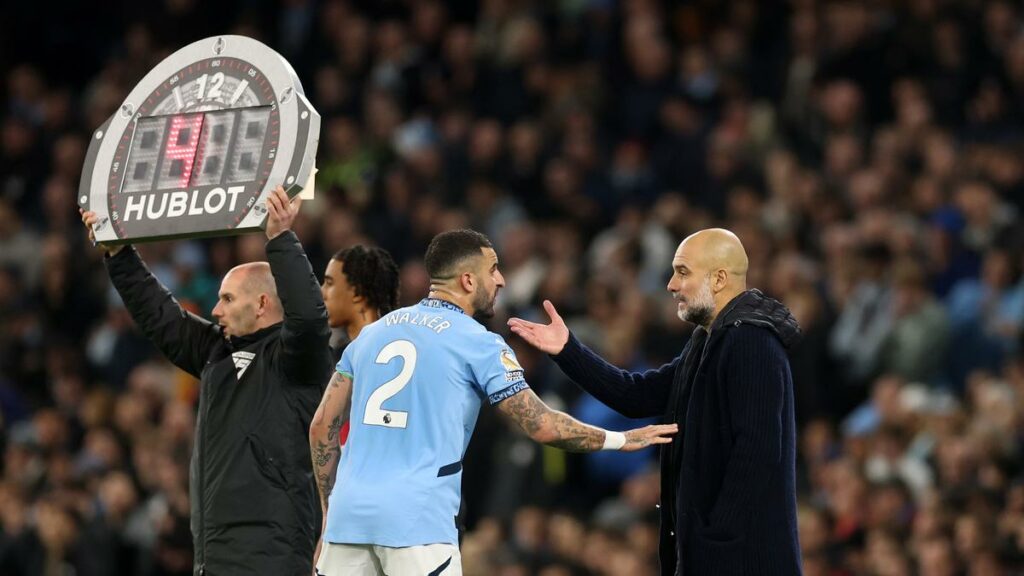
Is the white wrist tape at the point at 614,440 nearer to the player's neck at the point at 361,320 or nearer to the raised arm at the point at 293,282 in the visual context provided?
the raised arm at the point at 293,282

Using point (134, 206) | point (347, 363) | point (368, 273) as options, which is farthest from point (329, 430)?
point (134, 206)

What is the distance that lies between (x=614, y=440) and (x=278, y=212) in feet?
5.06

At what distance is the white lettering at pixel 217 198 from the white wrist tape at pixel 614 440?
172 centimetres

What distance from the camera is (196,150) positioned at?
698 centimetres

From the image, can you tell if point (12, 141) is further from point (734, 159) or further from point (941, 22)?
point (941, 22)

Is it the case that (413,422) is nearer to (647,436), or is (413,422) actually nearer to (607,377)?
(647,436)

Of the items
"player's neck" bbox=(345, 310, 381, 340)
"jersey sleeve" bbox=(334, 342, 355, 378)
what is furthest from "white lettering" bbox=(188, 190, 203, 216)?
"player's neck" bbox=(345, 310, 381, 340)

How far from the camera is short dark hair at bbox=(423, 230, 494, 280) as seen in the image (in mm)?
6688

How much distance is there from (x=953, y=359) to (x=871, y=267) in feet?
2.87

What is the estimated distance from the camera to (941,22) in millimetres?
14156

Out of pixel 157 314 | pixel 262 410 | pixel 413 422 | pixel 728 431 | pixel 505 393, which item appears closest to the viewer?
pixel 413 422

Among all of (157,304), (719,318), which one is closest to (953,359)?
(719,318)

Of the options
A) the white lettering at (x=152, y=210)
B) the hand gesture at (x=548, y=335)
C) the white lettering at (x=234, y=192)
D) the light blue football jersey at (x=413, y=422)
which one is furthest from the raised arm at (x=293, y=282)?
the hand gesture at (x=548, y=335)

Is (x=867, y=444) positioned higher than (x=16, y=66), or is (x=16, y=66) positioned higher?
(x=16, y=66)
